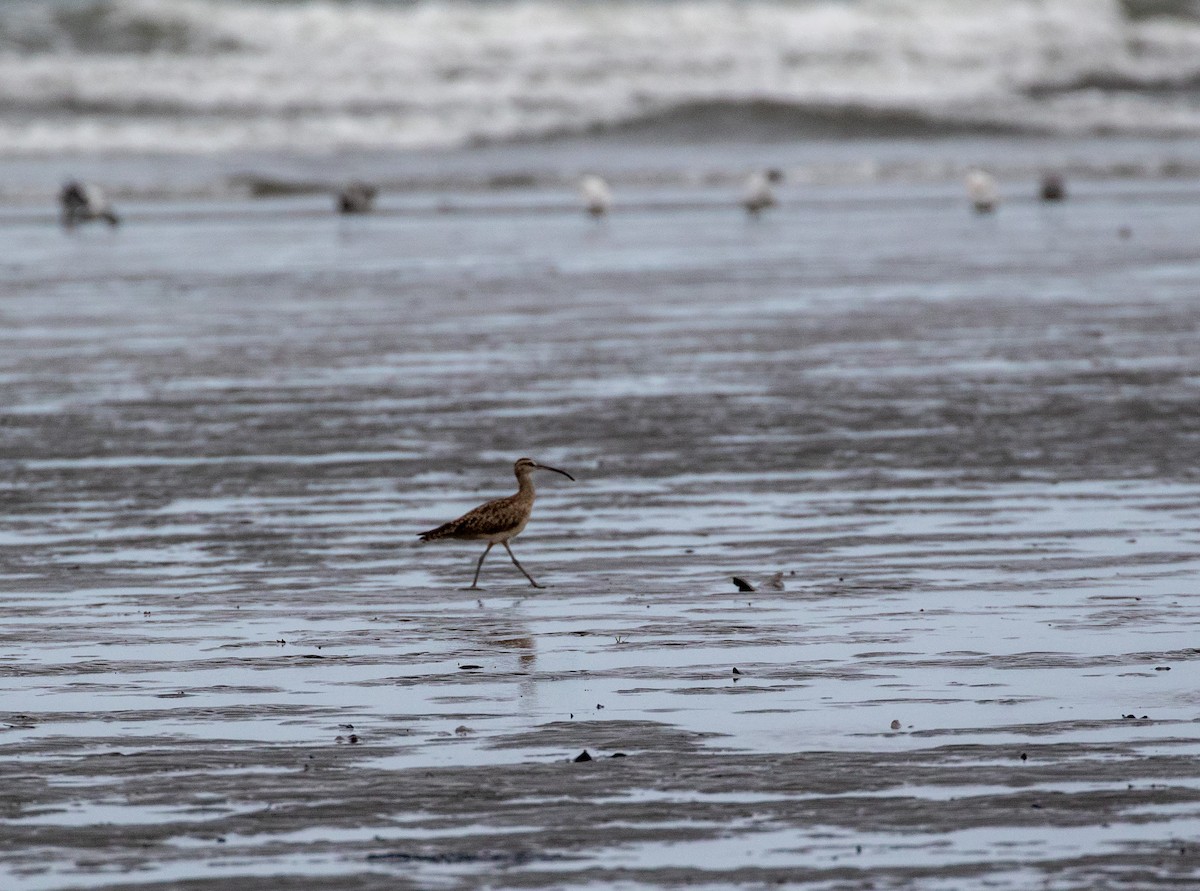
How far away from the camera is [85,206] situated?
37500 mm

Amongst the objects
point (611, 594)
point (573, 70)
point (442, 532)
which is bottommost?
point (611, 594)

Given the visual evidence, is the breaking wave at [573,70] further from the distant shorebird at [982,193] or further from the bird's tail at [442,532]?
the bird's tail at [442,532]

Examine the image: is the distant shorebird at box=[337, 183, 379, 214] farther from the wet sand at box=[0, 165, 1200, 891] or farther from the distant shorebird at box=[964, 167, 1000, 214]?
the wet sand at box=[0, 165, 1200, 891]

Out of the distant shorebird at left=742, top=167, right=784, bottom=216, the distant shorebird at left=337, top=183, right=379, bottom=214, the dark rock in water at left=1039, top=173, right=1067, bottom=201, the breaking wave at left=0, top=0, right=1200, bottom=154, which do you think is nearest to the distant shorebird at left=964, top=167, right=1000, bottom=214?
the dark rock in water at left=1039, top=173, right=1067, bottom=201

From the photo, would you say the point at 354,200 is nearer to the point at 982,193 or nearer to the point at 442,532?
the point at 982,193

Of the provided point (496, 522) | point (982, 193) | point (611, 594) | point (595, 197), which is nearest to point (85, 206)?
point (595, 197)

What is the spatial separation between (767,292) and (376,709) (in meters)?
17.3

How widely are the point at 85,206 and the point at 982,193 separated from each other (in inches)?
543

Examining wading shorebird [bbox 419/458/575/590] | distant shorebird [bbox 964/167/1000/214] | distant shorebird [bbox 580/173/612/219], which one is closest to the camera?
wading shorebird [bbox 419/458/575/590]

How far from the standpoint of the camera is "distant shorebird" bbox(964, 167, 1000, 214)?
36.3m

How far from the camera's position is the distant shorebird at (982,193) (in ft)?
119

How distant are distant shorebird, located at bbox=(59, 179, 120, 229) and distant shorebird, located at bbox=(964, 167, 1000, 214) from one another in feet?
43.2

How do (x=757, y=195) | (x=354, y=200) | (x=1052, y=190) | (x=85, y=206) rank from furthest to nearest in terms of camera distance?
(x=354, y=200)
(x=1052, y=190)
(x=85, y=206)
(x=757, y=195)

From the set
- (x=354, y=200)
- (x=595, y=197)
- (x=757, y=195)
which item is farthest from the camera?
(x=354, y=200)
